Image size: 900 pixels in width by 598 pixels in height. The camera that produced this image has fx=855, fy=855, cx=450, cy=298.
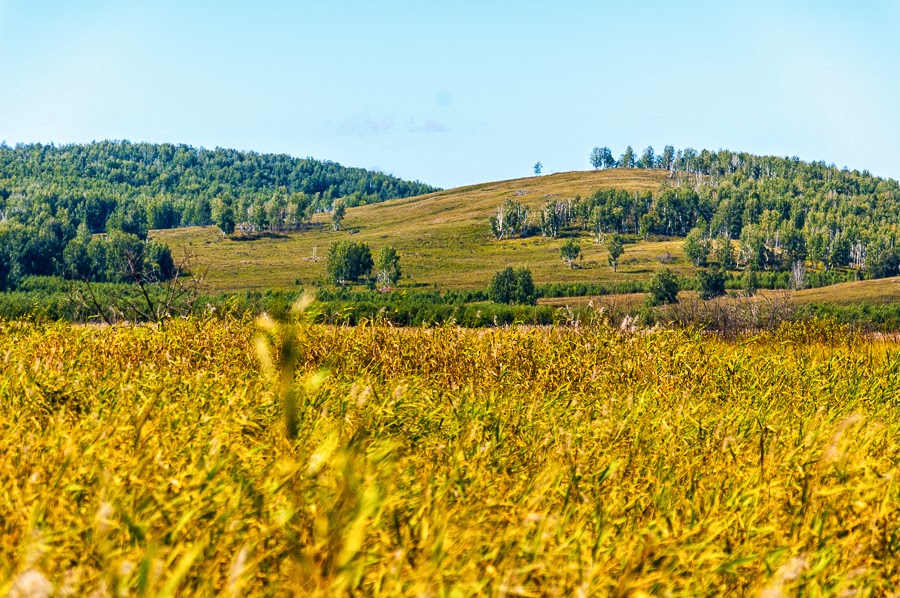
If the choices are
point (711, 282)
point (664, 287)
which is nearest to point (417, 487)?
point (664, 287)

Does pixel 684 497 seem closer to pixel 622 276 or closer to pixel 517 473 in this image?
pixel 517 473

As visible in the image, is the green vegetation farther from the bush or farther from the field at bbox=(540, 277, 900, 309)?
the bush

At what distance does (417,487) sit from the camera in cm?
521

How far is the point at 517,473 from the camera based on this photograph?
6.39m

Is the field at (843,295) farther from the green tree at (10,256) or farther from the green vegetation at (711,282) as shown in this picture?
the green tree at (10,256)

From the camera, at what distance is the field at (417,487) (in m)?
3.74

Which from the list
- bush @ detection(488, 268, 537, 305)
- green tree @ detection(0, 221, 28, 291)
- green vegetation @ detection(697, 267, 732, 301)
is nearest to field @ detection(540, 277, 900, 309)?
green vegetation @ detection(697, 267, 732, 301)

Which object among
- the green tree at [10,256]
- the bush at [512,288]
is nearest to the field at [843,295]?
the bush at [512,288]

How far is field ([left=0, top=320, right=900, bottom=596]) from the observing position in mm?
3738

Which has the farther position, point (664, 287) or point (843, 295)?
point (664, 287)

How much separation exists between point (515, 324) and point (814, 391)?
16.7 ft

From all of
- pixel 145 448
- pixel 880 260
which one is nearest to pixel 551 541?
pixel 145 448

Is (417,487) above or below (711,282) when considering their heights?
above

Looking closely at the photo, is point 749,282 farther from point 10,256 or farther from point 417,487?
point 417,487
